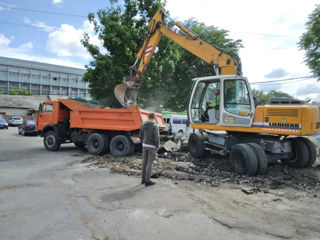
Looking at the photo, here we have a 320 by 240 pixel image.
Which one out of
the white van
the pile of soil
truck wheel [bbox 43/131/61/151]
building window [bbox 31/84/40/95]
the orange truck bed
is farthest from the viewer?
building window [bbox 31/84/40/95]

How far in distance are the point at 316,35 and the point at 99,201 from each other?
1635 centimetres

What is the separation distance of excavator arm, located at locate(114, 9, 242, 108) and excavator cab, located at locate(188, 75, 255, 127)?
633 mm

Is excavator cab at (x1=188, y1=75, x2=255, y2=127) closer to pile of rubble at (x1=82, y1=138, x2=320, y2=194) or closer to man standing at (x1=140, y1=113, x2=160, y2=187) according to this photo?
pile of rubble at (x1=82, y1=138, x2=320, y2=194)

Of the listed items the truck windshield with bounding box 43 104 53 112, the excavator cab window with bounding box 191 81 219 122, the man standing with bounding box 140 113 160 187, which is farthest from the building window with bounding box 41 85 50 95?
the man standing with bounding box 140 113 160 187

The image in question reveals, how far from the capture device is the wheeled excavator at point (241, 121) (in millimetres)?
6141

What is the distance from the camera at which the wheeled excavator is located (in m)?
6.14

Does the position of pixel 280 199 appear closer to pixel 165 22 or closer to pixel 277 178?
pixel 277 178

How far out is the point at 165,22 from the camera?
9992mm

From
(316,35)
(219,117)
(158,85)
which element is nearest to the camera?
(219,117)

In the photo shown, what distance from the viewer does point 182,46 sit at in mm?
9359

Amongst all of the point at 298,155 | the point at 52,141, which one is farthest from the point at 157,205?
the point at 52,141

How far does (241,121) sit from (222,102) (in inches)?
32.9

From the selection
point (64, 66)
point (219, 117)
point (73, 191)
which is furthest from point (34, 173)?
point (64, 66)

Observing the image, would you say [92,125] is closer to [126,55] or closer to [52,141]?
[52,141]
